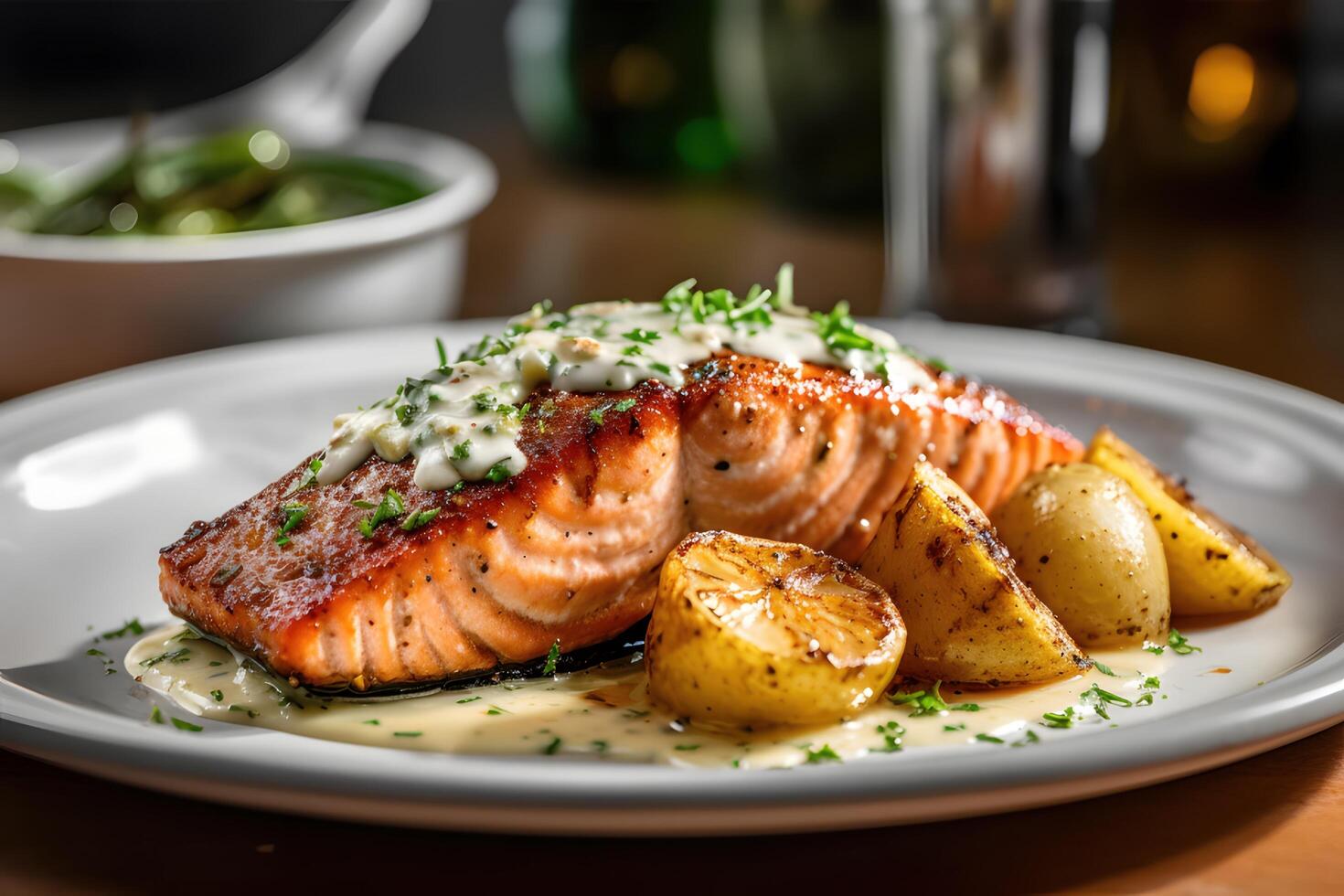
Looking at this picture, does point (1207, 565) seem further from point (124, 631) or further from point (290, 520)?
point (124, 631)

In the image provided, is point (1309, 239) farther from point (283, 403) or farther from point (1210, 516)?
point (283, 403)

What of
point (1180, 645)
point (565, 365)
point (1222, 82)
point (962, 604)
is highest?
point (1222, 82)

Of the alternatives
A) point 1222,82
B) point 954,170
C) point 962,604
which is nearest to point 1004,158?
point 954,170

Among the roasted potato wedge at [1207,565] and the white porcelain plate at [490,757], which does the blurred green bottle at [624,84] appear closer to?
the white porcelain plate at [490,757]

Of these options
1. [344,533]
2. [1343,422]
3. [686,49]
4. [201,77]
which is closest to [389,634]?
[344,533]

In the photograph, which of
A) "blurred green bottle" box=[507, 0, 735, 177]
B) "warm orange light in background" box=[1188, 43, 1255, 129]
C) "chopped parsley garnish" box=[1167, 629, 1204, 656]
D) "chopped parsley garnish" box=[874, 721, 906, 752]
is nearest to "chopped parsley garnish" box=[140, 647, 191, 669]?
"chopped parsley garnish" box=[874, 721, 906, 752]
